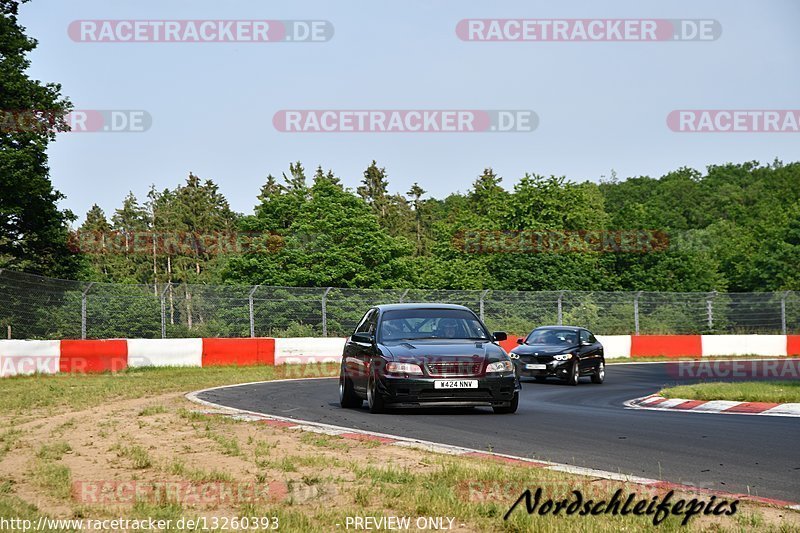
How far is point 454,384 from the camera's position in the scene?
13547 mm

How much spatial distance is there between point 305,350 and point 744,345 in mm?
17651

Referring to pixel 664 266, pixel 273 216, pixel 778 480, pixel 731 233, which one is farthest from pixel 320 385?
pixel 731 233

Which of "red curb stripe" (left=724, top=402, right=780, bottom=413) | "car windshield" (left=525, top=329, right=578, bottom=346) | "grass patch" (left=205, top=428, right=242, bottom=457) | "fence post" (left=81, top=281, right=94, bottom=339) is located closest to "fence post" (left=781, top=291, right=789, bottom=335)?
"car windshield" (left=525, top=329, right=578, bottom=346)

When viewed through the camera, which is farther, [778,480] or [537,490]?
[778,480]

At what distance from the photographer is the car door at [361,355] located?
14.5 metres

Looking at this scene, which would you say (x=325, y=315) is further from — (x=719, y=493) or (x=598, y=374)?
(x=719, y=493)

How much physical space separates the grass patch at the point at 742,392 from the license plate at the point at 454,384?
5.29 m

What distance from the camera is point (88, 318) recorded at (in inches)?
1073

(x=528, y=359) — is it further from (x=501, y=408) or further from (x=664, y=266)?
(x=664, y=266)

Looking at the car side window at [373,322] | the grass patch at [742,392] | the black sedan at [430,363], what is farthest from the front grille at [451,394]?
the grass patch at [742,392]

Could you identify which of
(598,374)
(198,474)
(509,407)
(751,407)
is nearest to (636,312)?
(598,374)

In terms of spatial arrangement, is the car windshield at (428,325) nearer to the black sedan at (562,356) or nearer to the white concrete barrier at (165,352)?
the black sedan at (562,356)

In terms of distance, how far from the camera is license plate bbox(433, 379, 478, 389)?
13523 mm

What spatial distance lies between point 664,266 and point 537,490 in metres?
79.7
